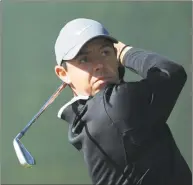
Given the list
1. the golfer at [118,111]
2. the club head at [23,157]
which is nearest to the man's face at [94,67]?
the golfer at [118,111]

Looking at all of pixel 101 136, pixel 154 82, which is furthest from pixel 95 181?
pixel 154 82

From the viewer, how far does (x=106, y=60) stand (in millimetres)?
729

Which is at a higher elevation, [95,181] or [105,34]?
[105,34]

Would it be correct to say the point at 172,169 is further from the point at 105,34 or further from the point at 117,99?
the point at 105,34

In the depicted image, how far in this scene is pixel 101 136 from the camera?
714 mm

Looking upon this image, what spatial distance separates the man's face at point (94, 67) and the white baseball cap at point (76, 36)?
1 centimetres

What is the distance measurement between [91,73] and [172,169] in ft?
0.70

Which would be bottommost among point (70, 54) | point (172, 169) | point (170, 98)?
point (172, 169)

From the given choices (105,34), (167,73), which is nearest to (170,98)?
(167,73)

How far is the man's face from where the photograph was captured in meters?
0.72

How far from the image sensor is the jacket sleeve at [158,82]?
0.70m

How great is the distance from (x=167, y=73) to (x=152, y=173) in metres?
0.17

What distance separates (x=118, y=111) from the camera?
0.69 metres

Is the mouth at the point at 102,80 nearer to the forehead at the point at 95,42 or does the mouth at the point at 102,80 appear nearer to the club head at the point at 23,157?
the forehead at the point at 95,42
